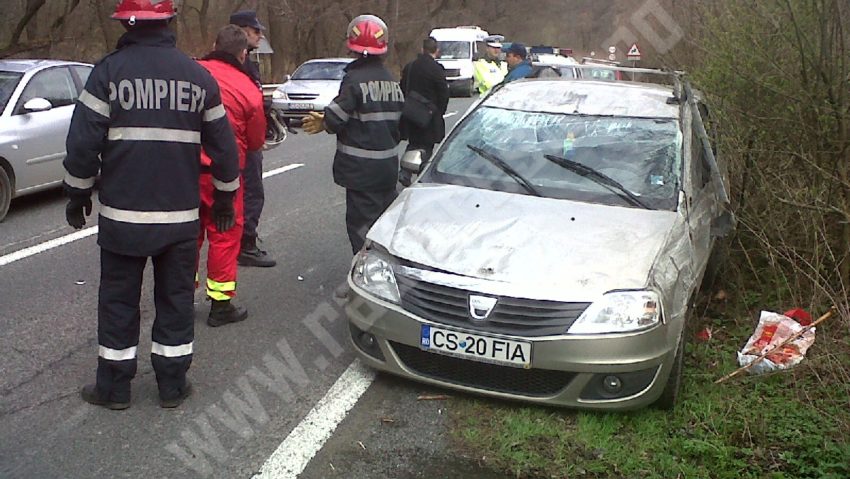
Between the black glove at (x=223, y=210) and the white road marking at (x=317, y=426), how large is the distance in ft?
3.45

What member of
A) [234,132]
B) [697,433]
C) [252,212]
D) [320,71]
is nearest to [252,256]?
[252,212]

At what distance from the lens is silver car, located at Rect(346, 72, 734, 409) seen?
3.94 metres

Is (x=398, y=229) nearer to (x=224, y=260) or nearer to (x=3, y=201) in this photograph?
(x=224, y=260)

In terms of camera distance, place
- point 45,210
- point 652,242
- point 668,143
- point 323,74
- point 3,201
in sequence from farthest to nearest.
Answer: point 323,74 < point 45,210 < point 3,201 < point 668,143 < point 652,242

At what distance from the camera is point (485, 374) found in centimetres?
412

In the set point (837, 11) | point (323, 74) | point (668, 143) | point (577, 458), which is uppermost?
point (837, 11)

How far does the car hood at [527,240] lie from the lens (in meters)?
4.03

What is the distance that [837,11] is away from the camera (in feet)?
17.9

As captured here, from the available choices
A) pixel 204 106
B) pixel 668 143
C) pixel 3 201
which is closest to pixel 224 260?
pixel 204 106

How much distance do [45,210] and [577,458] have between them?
680 cm

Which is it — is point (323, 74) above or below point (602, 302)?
below

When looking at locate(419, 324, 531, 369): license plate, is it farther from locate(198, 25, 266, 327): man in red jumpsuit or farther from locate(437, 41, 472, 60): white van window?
locate(437, 41, 472, 60): white van window

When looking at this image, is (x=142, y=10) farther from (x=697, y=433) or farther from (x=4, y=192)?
(x=4, y=192)

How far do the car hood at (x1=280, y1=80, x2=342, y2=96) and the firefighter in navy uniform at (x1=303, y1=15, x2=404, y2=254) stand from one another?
41.6ft
